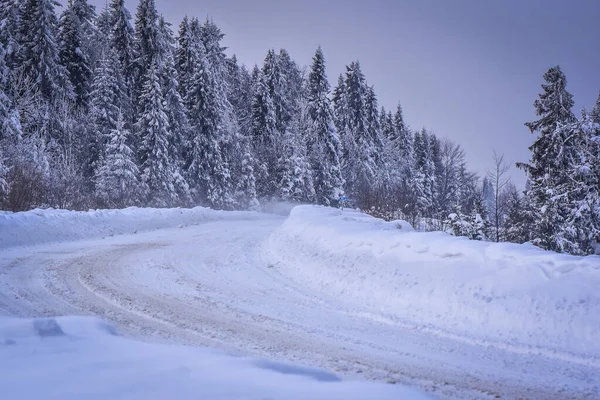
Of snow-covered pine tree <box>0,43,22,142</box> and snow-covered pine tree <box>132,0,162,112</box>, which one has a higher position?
snow-covered pine tree <box>132,0,162,112</box>

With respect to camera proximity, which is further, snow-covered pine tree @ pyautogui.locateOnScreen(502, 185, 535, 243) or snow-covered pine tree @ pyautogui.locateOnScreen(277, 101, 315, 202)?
snow-covered pine tree @ pyautogui.locateOnScreen(277, 101, 315, 202)

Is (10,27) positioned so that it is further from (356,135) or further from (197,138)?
(356,135)

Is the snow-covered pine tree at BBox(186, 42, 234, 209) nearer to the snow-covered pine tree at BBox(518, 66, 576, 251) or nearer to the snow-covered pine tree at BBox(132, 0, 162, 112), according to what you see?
the snow-covered pine tree at BBox(132, 0, 162, 112)

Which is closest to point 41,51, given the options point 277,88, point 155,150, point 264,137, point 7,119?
point 155,150

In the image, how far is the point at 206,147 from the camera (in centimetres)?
3209

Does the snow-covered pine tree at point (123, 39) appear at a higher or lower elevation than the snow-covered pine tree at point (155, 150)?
higher

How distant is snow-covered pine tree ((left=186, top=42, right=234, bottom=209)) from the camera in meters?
31.7

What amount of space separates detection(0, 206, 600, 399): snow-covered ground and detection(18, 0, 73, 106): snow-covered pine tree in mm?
25241

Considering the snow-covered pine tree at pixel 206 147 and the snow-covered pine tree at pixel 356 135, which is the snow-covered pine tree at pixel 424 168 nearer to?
the snow-covered pine tree at pixel 356 135

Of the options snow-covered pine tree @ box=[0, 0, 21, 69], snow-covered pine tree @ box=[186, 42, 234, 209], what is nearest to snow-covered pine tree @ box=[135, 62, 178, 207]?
snow-covered pine tree @ box=[186, 42, 234, 209]

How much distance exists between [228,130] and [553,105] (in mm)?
24017

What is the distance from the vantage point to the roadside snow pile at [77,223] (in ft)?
33.6

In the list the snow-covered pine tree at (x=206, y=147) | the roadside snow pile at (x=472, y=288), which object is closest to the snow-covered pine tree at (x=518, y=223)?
the roadside snow pile at (x=472, y=288)

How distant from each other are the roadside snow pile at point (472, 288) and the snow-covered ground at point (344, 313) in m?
0.02
